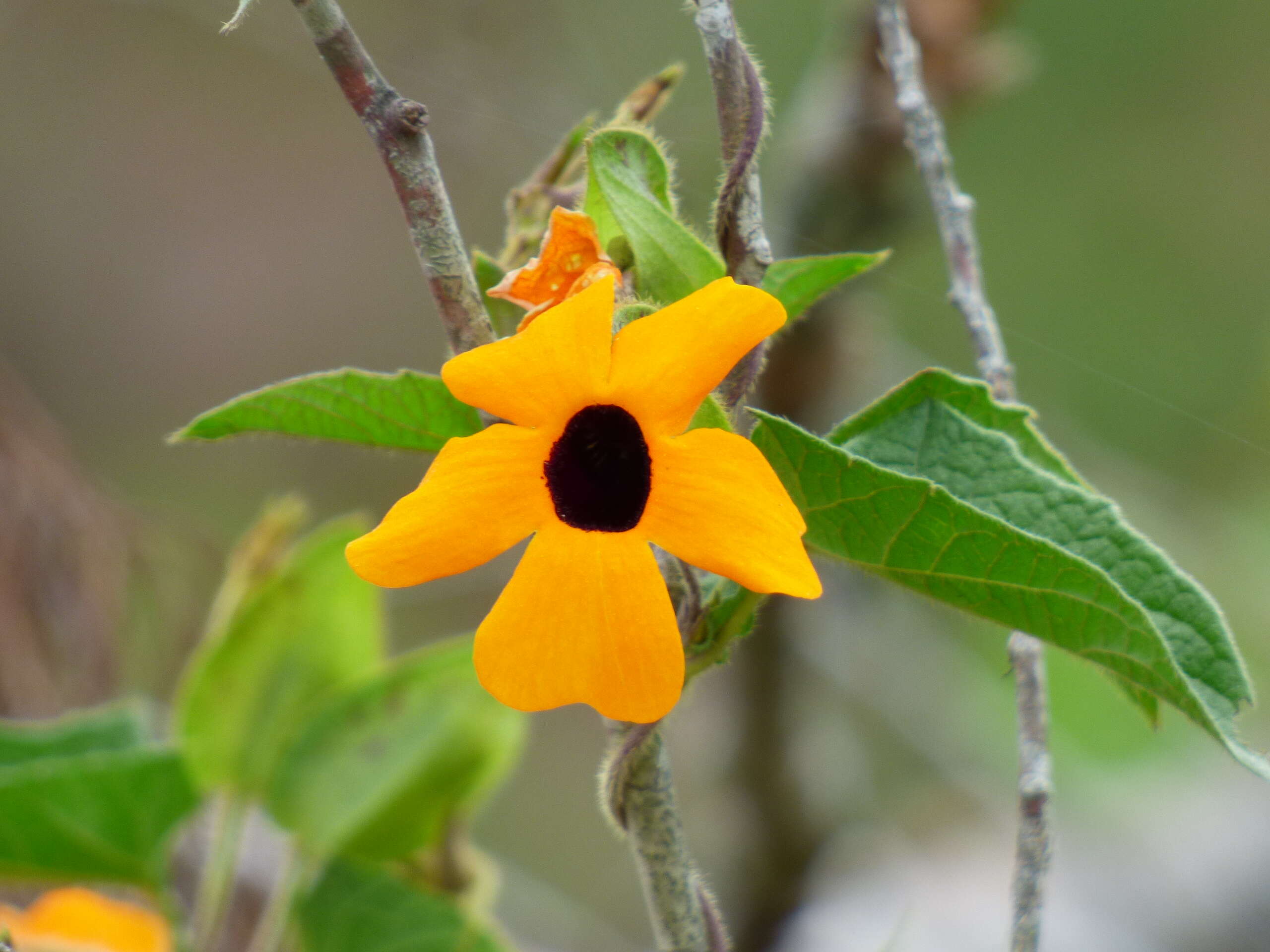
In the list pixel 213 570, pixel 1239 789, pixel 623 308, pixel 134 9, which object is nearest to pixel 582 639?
pixel 623 308

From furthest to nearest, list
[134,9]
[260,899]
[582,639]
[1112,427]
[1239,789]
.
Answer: [134,9]
[1112,427]
[1239,789]
[260,899]
[582,639]

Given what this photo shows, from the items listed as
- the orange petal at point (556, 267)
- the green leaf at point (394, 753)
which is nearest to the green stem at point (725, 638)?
the orange petal at point (556, 267)

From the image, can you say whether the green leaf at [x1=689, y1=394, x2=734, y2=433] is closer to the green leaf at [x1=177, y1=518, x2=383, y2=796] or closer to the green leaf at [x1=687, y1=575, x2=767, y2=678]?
the green leaf at [x1=687, y1=575, x2=767, y2=678]

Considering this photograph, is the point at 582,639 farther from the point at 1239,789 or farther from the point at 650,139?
the point at 1239,789

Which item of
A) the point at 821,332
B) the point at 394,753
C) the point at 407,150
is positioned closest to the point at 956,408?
Answer: the point at 407,150

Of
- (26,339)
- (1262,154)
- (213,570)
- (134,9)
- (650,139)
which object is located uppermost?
(134,9)

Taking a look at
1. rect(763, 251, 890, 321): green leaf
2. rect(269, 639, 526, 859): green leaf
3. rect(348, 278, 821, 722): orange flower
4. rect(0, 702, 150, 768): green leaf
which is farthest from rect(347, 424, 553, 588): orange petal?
rect(0, 702, 150, 768): green leaf
